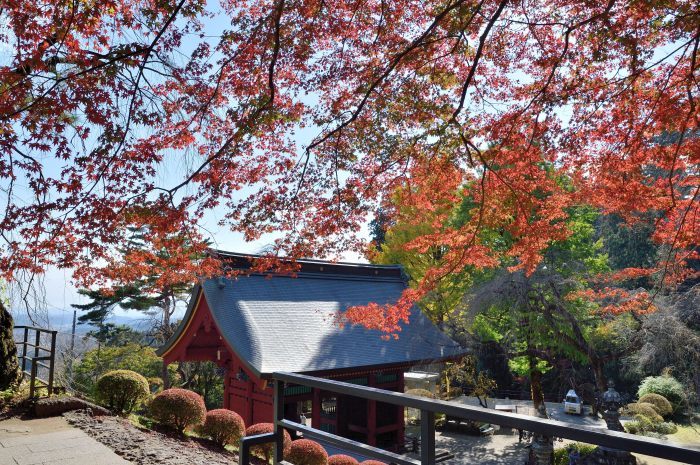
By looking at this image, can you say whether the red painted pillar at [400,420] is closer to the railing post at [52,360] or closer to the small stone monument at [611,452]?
the small stone monument at [611,452]

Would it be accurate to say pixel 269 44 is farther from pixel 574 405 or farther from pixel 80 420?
pixel 574 405

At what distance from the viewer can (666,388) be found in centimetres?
1888

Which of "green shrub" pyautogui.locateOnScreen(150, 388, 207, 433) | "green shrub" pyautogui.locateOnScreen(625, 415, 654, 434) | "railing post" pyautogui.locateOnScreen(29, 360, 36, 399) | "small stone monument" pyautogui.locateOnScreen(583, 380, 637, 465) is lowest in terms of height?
"green shrub" pyautogui.locateOnScreen(625, 415, 654, 434)

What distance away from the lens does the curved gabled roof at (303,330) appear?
440 inches

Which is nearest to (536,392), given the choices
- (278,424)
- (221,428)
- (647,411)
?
(647,411)

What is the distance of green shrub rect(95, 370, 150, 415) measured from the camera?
7605 millimetres

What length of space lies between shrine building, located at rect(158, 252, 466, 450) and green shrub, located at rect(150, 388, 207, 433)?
268 cm

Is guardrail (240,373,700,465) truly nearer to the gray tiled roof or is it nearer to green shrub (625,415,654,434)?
the gray tiled roof

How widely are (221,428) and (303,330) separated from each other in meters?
5.13

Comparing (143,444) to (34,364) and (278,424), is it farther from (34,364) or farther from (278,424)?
(278,424)

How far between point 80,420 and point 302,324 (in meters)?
6.95

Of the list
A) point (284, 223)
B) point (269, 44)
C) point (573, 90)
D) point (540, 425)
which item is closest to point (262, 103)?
point (269, 44)

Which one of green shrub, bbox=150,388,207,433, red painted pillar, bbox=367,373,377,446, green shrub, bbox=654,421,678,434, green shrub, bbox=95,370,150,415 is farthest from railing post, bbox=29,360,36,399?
green shrub, bbox=654,421,678,434

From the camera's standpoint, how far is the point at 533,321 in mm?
13461
